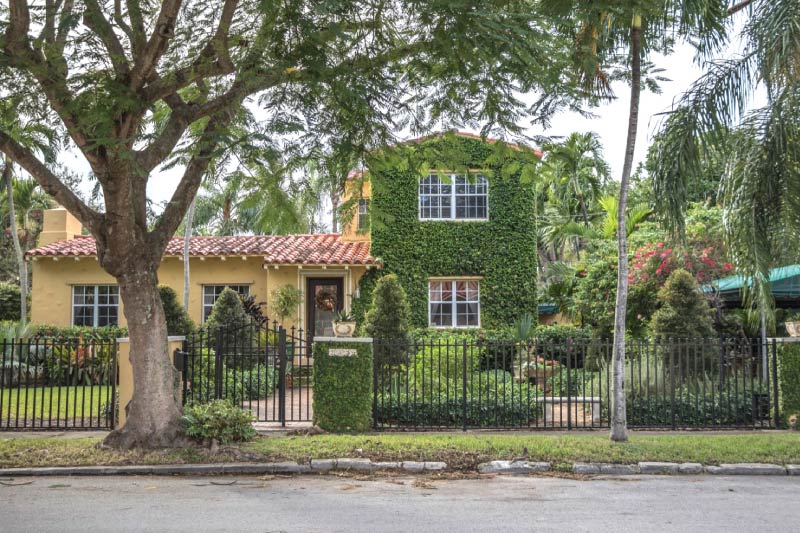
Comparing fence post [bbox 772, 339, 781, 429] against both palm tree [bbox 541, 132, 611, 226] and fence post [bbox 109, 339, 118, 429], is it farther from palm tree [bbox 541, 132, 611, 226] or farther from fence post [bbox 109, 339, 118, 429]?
palm tree [bbox 541, 132, 611, 226]

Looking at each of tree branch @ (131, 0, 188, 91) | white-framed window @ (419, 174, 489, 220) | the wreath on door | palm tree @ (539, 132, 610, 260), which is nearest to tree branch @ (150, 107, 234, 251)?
tree branch @ (131, 0, 188, 91)

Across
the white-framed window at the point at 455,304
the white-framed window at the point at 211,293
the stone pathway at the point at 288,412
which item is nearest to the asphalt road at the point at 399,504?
the stone pathway at the point at 288,412

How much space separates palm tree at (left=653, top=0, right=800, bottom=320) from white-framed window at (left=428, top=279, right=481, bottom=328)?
34.8 feet

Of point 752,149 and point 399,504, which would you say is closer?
point 399,504

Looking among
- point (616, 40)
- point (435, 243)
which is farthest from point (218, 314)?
point (616, 40)

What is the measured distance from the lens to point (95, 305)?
2325 cm

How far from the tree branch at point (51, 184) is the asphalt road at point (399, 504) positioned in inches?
133

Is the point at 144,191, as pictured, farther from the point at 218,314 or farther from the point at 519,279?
the point at 519,279

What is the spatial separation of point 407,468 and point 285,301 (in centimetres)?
1247

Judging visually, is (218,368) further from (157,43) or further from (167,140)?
(157,43)

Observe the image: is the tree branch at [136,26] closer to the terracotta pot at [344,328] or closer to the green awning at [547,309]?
the terracotta pot at [344,328]

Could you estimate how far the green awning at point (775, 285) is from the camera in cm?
1648

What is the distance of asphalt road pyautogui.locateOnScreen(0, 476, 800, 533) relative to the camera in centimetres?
677

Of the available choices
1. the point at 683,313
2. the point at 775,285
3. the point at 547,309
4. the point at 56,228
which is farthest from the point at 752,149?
the point at 547,309
